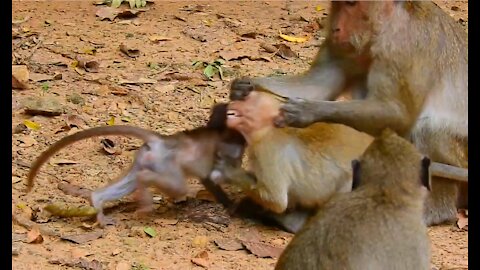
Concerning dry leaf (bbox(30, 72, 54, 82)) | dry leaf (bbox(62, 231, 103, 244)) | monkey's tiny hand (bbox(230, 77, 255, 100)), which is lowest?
dry leaf (bbox(62, 231, 103, 244))

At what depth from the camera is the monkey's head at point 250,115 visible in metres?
6.27

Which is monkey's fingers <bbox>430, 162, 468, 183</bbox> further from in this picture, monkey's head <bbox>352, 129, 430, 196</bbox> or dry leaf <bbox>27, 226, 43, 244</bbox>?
dry leaf <bbox>27, 226, 43, 244</bbox>

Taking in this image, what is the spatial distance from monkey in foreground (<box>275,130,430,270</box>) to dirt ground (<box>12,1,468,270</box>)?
1.20 meters

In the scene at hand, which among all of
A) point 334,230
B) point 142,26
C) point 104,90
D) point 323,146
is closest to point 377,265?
point 334,230

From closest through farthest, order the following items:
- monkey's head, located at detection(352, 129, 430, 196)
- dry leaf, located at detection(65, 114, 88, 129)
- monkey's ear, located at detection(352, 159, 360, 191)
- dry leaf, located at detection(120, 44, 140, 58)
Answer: monkey's head, located at detection(352, 129, 430, 196) → monkey's ear, located at detection(352, 159, 360, 191) → dry leaf, located at detection(65, 114, 88, 129) → dry leaf, located at detection(120, 44, 140, 58)

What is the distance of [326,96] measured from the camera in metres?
6.92

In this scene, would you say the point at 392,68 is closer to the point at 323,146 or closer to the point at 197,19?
Result: the point at 323,146

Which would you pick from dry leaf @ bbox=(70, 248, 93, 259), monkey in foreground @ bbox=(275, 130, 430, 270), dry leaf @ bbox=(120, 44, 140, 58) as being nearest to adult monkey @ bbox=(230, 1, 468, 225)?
monkey in foreground @ bbox=(275, 130, 430, 270)

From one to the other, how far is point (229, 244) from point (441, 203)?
4.65ft

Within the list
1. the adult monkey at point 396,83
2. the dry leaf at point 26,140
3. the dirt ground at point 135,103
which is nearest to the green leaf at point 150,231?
the dirt ground at point 135,103

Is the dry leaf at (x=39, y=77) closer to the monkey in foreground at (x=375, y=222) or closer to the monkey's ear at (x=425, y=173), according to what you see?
the monkey in foreground at (x=375, y=222)

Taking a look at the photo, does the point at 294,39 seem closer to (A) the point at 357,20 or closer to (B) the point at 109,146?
(B) the point at 109,146

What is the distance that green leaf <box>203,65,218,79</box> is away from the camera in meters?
8.77

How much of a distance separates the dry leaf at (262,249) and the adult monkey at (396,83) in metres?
0.74
